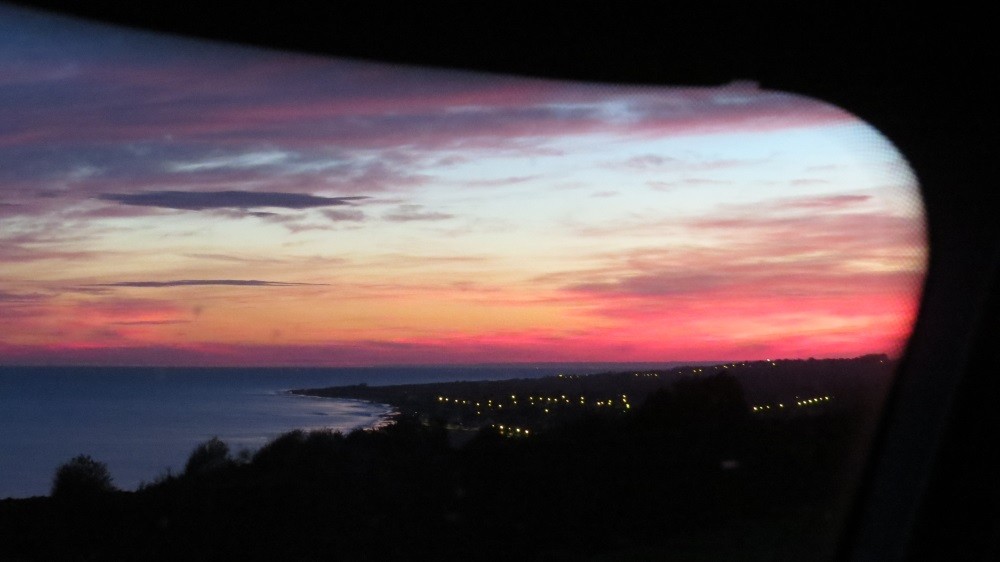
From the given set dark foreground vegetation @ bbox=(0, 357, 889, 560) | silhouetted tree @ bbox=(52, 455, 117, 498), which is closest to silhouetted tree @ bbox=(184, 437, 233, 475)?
dark foreground vegetation @ bbox=(0, 357, 889, 560)

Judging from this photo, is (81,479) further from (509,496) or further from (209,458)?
(509,496)

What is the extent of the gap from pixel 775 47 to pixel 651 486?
461 cm

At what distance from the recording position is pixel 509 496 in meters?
8.43

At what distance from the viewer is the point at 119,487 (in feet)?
36.5

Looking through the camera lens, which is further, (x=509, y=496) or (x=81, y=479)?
(x=81, y=479)

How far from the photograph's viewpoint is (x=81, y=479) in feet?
39.5

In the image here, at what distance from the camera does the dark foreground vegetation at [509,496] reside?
7.19 m

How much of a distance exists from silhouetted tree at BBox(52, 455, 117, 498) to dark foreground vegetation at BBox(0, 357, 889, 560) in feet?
0.87

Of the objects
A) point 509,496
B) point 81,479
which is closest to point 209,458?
point 81,479

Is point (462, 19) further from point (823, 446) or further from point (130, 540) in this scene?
point (130, 540)

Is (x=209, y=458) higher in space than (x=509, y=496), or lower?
higher

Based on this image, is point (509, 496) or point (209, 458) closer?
point (509, 496)

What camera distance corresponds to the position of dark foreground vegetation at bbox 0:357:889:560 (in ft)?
23.6

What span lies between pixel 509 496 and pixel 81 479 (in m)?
5.66
